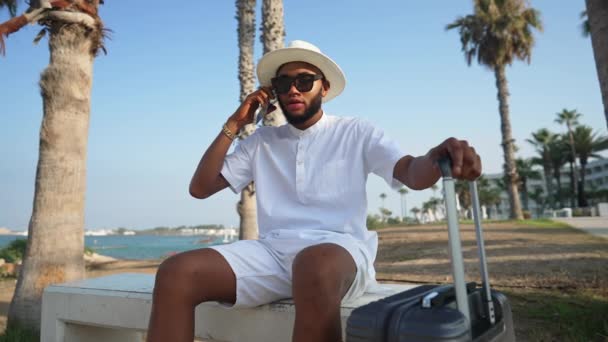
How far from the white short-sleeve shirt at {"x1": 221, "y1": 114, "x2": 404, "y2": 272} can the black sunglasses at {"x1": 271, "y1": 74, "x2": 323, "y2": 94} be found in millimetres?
188

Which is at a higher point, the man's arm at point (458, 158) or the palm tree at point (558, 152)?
the palm tree at point (558, 152)

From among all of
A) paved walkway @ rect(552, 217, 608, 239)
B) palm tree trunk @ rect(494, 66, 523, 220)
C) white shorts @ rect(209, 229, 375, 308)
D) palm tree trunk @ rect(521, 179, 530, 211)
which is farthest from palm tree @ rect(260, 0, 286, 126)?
palm tree trunk @ rect(521, 179, 530, 211)

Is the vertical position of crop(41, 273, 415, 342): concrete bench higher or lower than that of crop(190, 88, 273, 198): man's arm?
lower

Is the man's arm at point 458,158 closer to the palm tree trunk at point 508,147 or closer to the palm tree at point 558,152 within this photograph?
the palm tree trunk at point 508,147

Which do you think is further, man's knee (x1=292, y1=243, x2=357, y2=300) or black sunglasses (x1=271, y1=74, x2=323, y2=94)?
black sunglasses (x1=271, y1=74, x2=323, y2=94)

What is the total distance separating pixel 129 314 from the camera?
2.50 metres

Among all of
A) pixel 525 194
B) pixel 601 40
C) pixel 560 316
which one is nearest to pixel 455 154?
pixel 601 40

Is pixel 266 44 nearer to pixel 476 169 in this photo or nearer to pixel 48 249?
pixel 48 249

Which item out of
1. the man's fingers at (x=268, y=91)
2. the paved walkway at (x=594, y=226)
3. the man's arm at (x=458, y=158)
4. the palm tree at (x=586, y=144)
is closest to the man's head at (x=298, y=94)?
the man's fingers at (x=268, y=91)

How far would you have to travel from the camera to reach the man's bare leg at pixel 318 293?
149cm

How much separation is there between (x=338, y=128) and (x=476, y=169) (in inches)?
38.4

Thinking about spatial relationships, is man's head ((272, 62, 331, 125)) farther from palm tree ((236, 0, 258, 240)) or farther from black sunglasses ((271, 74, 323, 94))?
palm tree ((236, 0, 258, 240))

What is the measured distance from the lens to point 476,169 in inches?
53.0

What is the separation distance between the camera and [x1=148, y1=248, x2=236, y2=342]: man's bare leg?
67.6 inches
